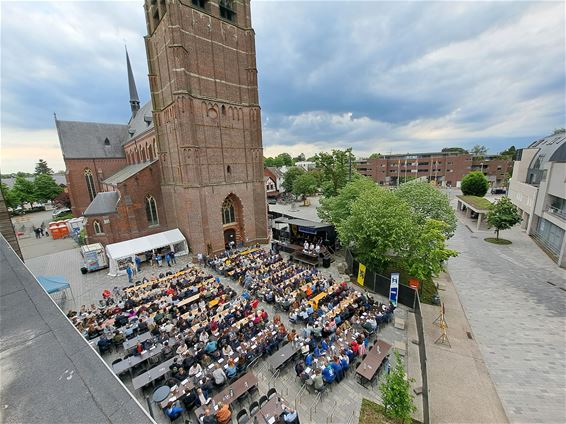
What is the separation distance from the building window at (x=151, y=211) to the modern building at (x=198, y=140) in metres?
0.10

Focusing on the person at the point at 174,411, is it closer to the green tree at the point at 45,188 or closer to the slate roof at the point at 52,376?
the slate roof at the point at 52,376

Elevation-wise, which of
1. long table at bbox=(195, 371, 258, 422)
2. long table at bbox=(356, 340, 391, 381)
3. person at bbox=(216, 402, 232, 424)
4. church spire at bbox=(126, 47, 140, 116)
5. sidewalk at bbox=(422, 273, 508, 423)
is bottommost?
sidewalk at bbox=(422, 273, 508, 423)

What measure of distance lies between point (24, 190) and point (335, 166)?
6777cm

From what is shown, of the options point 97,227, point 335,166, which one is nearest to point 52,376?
point 97,227

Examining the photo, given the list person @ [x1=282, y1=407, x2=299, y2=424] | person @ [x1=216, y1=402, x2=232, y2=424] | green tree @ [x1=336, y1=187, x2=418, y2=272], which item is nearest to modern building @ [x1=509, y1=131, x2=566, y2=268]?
green tree @ [x1=336, y1=187, x2=418, y2=272]

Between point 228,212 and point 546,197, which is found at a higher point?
point 546,197

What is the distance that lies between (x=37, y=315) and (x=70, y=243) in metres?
33.3

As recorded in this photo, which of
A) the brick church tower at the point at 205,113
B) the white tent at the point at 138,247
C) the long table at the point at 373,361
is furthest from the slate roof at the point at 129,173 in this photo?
the long table at the point at 373,361

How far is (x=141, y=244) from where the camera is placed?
21.0m

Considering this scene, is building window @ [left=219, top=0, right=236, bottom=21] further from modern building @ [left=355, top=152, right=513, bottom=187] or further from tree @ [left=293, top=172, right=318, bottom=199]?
modern building @ [left=355, top=152, right=513, bottom=187]

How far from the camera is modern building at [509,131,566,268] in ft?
68.1

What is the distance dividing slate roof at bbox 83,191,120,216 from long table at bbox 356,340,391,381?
24.2m

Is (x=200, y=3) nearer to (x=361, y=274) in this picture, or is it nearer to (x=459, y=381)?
(x=361, y=274)

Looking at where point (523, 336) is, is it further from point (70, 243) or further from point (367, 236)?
point (70, 243)
